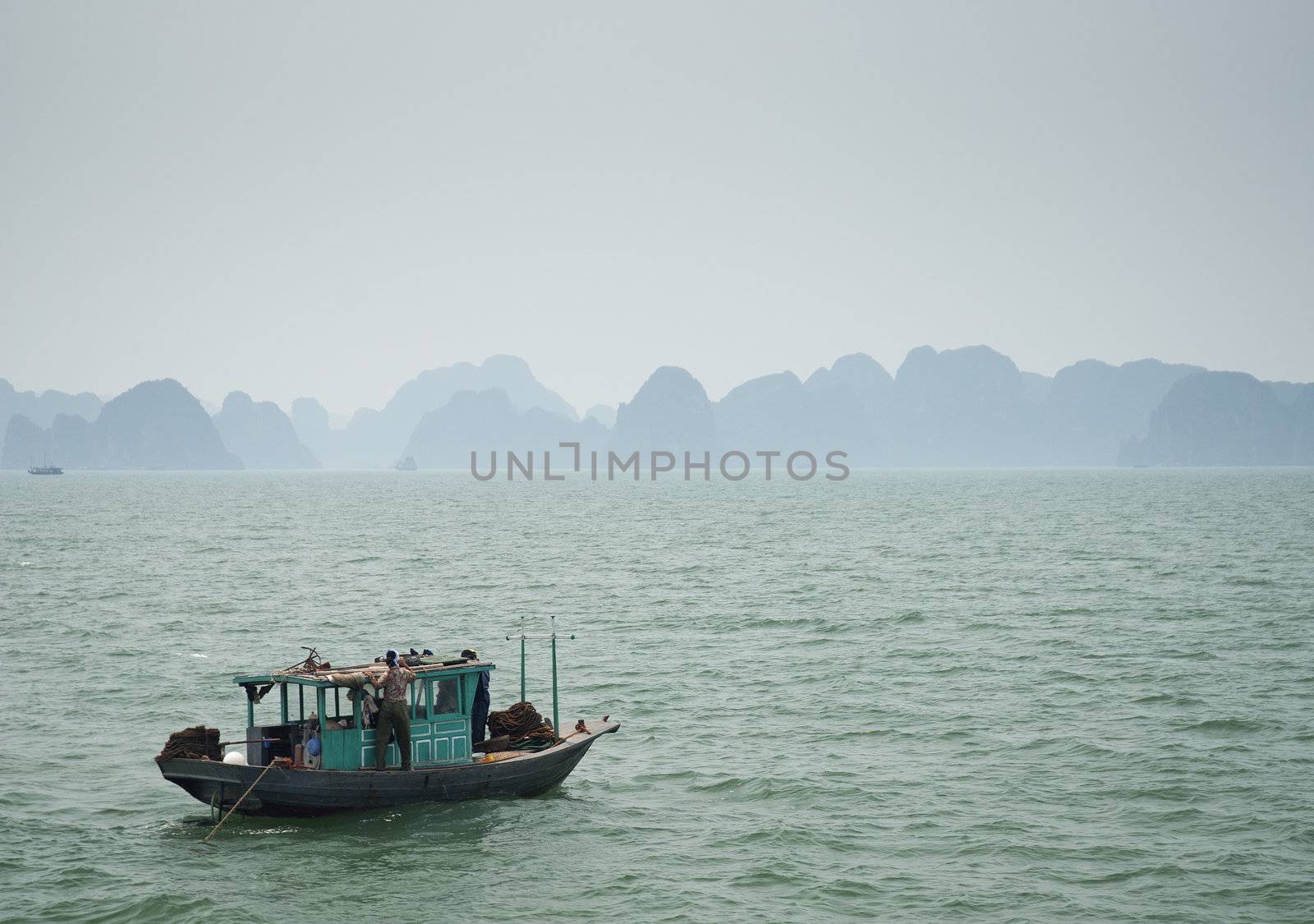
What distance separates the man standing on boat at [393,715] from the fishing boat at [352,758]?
182 millimetres

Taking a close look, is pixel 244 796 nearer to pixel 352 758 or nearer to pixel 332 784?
pixel 332 784

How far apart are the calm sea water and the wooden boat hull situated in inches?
12.9

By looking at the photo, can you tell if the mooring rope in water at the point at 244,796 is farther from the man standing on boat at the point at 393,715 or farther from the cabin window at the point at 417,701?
the cabin window at the point at 417,701

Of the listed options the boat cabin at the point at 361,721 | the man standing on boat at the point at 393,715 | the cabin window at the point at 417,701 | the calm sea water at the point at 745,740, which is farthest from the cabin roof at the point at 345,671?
the calm sea water at the point at 745,740

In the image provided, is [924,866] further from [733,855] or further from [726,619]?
[726,619]

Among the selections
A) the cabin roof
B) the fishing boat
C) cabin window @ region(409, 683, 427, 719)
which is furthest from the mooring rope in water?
cabin window @ region(409, 683, 427, 719)

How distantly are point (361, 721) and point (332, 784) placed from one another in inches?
48.5

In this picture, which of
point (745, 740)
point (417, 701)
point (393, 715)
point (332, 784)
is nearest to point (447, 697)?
point (417, 701)

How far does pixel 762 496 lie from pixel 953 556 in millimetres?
110759

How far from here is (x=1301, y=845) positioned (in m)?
19.6

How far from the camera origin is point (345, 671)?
2222 cm

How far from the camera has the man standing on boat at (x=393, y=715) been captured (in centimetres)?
2169

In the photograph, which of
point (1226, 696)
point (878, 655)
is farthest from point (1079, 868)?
point (878, 655)

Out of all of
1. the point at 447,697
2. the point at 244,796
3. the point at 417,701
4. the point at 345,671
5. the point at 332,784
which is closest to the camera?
the point at 244,796
